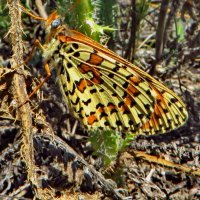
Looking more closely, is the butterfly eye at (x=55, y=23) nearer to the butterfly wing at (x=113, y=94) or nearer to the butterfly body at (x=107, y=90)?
the butterfly body at (x=107, y=90)

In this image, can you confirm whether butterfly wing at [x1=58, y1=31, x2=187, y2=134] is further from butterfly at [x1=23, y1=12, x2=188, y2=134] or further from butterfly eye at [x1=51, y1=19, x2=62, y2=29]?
butterfly eye at [x1=51, y1=19, x2=62, y2=29]

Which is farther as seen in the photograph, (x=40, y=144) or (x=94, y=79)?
(x=94, y=79)

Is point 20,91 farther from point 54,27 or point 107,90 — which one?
point 107,90

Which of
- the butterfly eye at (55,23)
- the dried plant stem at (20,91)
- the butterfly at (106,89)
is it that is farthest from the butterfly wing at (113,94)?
the dried plant stem at (20,91)

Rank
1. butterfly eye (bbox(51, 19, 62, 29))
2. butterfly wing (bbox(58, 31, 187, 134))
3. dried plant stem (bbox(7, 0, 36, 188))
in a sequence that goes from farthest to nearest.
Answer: butterfly wing (bbox(58, 31, 187, 134)), butterfly eye (bbox(51, 19, 62, 29)), dried plant stem (bbox(7, 0, 36, 188))

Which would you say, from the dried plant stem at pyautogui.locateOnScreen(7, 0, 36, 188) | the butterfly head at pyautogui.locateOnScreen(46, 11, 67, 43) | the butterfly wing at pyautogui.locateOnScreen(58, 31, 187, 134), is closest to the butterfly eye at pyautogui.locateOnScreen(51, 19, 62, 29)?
the butterfly head at pyautogui.locateOnScreen(46, 11, 67, 43)

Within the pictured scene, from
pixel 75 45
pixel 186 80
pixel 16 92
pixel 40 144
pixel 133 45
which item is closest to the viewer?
pixel 16 92

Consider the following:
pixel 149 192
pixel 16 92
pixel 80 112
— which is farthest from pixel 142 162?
pixel 16 92

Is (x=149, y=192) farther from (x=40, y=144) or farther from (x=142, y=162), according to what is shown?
(x=40, y=144)

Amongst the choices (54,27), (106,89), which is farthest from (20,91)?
(106,89)
